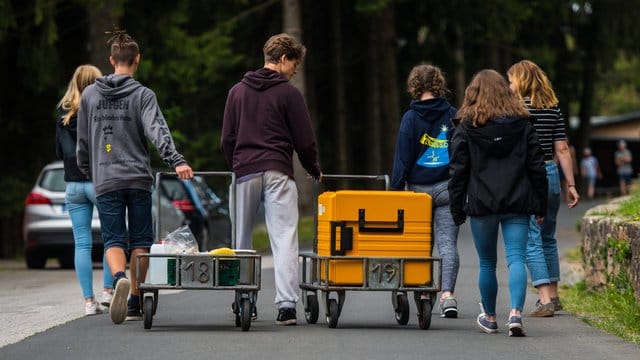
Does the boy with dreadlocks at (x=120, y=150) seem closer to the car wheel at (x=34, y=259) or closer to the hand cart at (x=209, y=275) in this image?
the hand cart at (x=209, y=275)

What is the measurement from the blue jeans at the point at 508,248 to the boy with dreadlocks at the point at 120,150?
7.27ft

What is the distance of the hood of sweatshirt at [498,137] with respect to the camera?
9523 millimetres

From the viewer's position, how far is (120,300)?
389 inches

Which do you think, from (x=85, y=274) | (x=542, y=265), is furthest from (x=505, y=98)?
(x=85, y=274)

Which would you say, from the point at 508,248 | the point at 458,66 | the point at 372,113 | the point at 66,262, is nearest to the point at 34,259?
the point at 66,262

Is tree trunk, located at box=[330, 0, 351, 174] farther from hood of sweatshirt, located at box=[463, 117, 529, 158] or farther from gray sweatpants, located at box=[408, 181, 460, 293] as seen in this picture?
hood of sweatshirt, located at box=[463, 117, 529, 158]

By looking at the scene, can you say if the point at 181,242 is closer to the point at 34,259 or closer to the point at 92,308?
the point at 92,308

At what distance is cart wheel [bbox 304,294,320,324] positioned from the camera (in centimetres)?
1039

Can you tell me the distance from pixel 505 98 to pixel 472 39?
28.1 m

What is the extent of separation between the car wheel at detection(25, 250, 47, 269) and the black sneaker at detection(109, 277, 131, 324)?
33.1 feet

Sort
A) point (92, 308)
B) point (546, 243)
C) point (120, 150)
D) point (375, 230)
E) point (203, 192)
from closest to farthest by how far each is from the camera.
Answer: point (375, 230)
point (120, 150)
point (92, 308)
point (546, 243)
point (203, 192)

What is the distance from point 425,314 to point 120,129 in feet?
7.98

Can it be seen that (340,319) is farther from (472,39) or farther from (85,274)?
(472,39)

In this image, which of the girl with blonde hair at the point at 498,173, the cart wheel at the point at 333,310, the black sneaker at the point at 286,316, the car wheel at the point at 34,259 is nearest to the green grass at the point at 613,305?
the girl with blonde hair at the point at 498,173
